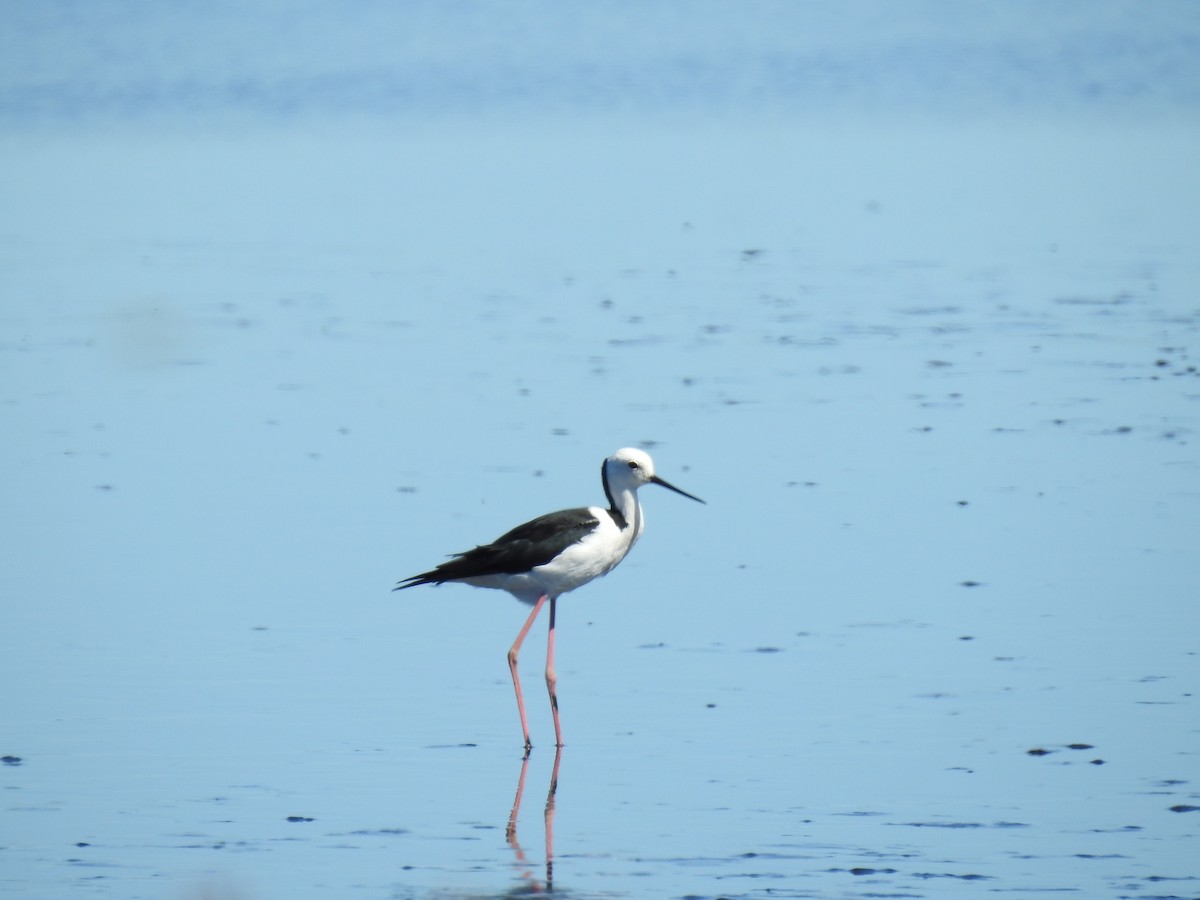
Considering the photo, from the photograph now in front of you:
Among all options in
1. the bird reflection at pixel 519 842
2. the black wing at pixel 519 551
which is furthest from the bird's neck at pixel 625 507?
the bird reflection at pixel 519 842

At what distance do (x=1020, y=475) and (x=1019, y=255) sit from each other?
7947mm

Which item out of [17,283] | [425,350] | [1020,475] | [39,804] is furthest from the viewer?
[17,283]

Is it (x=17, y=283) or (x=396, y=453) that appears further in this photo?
(x=17, y=283)

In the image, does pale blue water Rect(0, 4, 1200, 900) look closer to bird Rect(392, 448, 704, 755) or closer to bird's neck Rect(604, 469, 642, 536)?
bird Rect(392, 448, 704, 755)

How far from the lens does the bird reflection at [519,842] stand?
20.8 feet

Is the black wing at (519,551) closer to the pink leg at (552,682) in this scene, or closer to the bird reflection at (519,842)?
the pink leg at (552,682)

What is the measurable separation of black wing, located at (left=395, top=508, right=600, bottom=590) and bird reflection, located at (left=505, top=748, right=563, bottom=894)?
1.01 meters

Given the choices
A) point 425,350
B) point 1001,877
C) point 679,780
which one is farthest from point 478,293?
point 1001,877

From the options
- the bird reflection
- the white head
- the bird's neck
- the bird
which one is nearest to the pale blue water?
the bird reflection

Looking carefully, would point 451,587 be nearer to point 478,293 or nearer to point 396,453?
point 396,453

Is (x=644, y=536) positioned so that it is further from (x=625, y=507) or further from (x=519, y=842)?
(x=519, y=842)

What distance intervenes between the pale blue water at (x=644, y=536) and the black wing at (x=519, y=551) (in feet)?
1.35

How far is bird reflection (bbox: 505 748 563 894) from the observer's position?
249 inches

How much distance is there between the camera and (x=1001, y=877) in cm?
628
